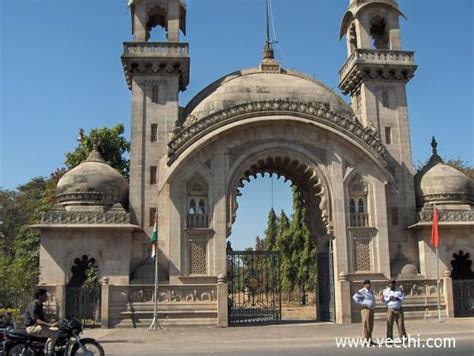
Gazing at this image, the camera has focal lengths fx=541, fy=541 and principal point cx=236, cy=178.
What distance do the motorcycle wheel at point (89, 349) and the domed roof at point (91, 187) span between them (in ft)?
47.4

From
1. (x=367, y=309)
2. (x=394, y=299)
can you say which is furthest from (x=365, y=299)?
(x=394, y=299)

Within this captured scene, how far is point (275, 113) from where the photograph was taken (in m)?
25.7

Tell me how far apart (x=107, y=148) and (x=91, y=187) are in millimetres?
14234

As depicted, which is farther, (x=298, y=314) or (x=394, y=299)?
(x=298, y=314)

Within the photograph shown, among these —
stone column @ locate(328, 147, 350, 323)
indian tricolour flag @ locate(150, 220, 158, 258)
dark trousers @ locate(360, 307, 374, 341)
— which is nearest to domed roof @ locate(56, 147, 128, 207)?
indian tricolour flag @ locate(150, 220, 158, 258)

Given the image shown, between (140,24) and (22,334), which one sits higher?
(140,24)

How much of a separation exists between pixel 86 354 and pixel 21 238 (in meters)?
35.3

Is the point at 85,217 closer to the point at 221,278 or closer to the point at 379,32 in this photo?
the point at 221,278

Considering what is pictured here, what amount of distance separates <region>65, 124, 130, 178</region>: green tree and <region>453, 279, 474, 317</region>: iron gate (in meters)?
23.4

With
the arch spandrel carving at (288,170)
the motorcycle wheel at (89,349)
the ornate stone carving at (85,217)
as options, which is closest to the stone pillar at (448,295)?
the arch spandrel carving at (288,170)

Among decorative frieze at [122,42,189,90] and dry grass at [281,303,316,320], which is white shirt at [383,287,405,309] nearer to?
dry grass at [281,303,316,320]

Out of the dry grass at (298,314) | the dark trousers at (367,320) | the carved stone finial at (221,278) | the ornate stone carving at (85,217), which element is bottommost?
the dry grass at (298,314)

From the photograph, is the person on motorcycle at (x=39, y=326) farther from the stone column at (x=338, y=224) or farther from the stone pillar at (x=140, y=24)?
the stone pillar at (x=140, y=24)

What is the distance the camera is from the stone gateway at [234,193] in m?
24.2
